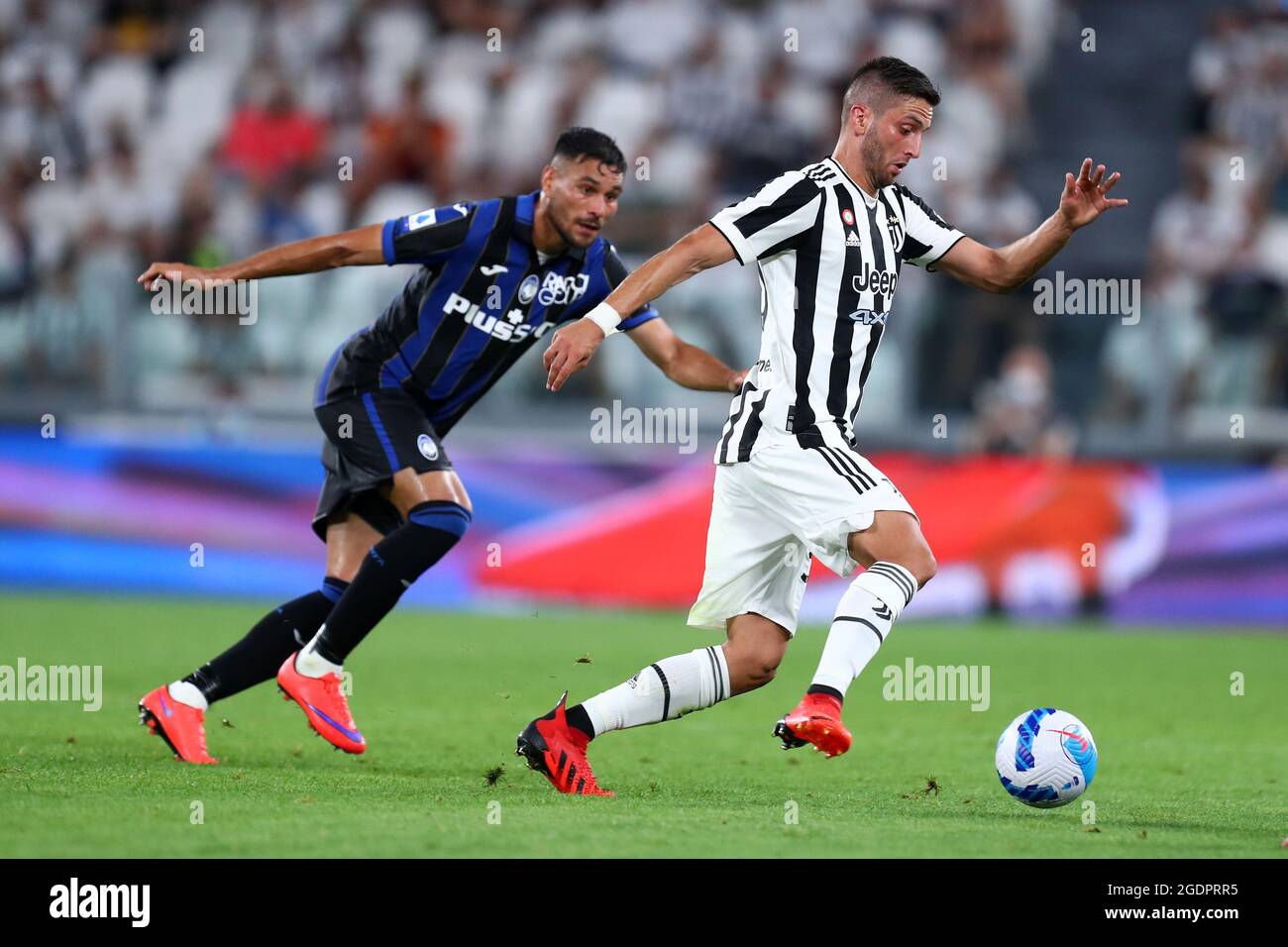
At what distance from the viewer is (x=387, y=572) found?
6492 millimetres

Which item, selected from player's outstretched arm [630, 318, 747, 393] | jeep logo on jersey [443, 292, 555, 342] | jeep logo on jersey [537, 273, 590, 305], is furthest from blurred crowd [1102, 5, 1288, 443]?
jeep logo on jersey [443, 292, 555, 342]

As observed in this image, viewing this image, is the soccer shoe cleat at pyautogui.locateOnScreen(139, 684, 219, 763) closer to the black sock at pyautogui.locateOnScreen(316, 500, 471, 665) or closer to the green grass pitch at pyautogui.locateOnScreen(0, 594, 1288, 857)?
the green grass pitch at pyautogui.locateOnScreen(0, 594, 1288, 857)

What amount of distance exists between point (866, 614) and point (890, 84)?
1.73 metres

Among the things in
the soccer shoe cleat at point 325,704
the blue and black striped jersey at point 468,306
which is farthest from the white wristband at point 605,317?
the soccer shoe cleat at point 325,704

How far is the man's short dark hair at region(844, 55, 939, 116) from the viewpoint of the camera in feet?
18.6

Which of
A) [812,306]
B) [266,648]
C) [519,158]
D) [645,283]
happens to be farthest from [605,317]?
[519,158]

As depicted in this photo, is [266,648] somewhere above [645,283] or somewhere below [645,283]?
below

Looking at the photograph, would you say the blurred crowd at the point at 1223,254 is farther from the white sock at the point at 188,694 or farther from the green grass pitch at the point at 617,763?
the white sock at the point at 188,694

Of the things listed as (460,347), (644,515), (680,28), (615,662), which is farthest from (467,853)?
(680,28)

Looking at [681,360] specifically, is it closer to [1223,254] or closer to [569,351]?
[569,351]

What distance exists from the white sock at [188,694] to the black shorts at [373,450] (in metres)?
0.89

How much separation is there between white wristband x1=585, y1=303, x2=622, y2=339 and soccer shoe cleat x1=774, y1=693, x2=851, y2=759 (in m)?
1.27
